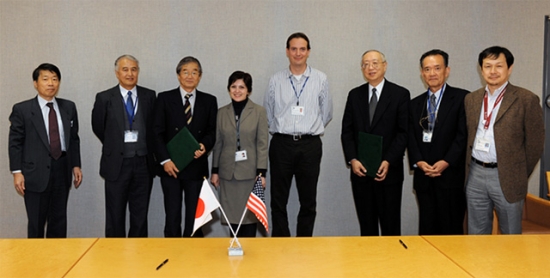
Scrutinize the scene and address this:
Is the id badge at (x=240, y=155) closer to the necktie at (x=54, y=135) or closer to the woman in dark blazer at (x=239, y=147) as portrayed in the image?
Answer: the woman in dark blazer at (x=239, y=147)

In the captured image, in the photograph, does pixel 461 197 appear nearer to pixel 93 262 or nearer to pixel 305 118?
pixel 305 118

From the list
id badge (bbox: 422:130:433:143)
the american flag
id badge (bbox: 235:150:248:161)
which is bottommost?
the american flag

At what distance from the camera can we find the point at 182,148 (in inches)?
174

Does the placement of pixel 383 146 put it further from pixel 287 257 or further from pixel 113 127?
pixel 113 127

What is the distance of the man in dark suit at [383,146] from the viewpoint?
4.30 metres

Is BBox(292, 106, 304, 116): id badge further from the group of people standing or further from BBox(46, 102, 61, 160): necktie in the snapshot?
BBox(46, 102, 61, 160): necktie

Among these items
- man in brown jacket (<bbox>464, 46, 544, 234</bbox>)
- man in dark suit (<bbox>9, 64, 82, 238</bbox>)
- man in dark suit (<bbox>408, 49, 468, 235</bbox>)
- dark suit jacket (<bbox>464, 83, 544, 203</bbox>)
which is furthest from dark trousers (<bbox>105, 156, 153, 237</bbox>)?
dark suit jacket (<bbox>464, 83, 544, 203</bbox>)

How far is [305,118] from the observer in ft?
15.2

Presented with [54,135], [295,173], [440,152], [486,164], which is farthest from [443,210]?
[54,135]

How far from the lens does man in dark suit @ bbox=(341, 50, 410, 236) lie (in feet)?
14.1

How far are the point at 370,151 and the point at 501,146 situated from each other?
1.06 meters

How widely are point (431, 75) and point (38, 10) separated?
156 inches

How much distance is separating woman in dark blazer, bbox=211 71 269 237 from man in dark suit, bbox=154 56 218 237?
5.0 inches

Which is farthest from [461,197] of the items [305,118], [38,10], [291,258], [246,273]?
[38,10]
